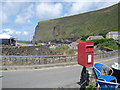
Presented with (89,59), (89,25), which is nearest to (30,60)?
(89,59)

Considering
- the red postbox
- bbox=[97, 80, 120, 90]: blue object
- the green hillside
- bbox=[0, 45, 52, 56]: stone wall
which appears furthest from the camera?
the green hillside

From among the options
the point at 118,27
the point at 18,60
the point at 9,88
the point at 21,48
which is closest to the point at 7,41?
the point at 21,48

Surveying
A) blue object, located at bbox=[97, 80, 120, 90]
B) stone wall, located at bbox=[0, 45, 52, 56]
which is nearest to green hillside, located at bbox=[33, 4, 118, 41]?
stone wall, located at bbox=[0, 45, 52, 56]

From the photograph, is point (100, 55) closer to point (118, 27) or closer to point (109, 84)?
point (109, 84)

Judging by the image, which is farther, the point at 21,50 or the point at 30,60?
the point at 21,50

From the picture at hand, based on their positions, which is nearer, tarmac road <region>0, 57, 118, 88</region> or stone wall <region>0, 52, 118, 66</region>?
tarmac road <region>0, 57, 118, 88</region>

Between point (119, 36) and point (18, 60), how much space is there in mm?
61645

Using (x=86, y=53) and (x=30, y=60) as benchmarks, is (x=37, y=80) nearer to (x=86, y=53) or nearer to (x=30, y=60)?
(x=86, y=53)

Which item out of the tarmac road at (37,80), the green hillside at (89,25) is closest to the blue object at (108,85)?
the tarmac road at (37,80)

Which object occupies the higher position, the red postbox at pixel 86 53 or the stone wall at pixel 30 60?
the red postbox at pixel 86 53

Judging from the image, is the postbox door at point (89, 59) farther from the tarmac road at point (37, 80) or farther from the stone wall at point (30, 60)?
the stone wall at point (30, 60)

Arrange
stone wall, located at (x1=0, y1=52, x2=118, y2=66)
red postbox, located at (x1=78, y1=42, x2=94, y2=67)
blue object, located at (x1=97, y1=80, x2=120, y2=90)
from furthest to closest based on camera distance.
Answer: stone wall, located at (x1=0, y1=52, x2=118, y2=66) < red postbox, located at (x1=78, y1=42, x2=94, y2=67) < blue object, located at (x1=97, y1=80, x2=120, y2=90)

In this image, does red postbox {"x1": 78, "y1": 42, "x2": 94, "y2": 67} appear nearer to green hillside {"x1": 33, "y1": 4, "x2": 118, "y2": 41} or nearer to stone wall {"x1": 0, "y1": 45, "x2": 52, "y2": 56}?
stone wall {"x1": 0, "y1": 45, "x2": 52, "y2": 56}

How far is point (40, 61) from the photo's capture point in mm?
12055
